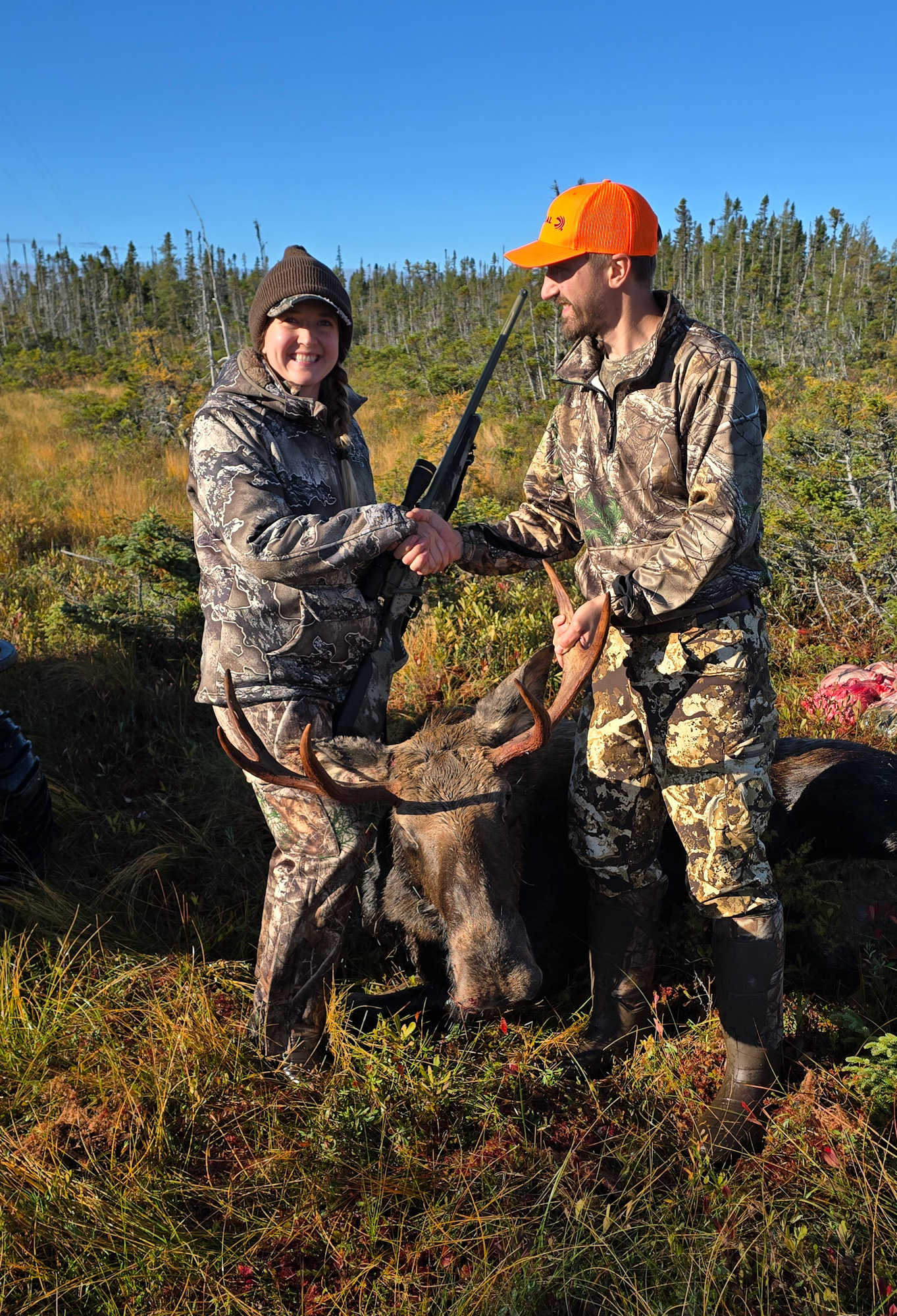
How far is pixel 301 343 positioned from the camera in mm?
3100

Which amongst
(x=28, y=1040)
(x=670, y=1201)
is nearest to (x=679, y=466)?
(x=670, y=1201)

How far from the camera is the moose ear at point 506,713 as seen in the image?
3506 mm

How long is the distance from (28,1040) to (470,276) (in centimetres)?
7763

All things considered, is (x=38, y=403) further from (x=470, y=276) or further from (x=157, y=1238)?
(x=470, y=276)

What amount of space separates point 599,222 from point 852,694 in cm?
369

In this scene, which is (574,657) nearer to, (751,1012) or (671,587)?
(671,587)

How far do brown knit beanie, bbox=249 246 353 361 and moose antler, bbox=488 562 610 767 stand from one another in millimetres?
1247

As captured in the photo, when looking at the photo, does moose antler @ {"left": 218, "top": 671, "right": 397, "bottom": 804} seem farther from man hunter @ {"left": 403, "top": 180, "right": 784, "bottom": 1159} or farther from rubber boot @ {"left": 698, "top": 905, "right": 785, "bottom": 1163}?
rubber boot @ {"left": 698, "top": 905, "right": 785, "bottom": 1163}

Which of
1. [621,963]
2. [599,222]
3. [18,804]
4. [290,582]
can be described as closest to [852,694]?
[621,963]

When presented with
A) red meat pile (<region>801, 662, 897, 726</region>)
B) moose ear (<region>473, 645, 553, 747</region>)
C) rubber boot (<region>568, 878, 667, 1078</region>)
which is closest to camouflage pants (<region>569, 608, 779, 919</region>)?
moose ear (<region>473, 645, 553, 747</region>)

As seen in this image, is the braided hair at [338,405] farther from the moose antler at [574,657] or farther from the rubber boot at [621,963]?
the rubber boot at [621,963]

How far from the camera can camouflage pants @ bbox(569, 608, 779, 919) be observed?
3.04 meters

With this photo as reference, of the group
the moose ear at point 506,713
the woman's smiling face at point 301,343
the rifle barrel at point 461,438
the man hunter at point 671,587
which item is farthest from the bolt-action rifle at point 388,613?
the woman's smiling face at point 301,343

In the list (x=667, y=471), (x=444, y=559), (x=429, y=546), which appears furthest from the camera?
(x=444, y=559)
